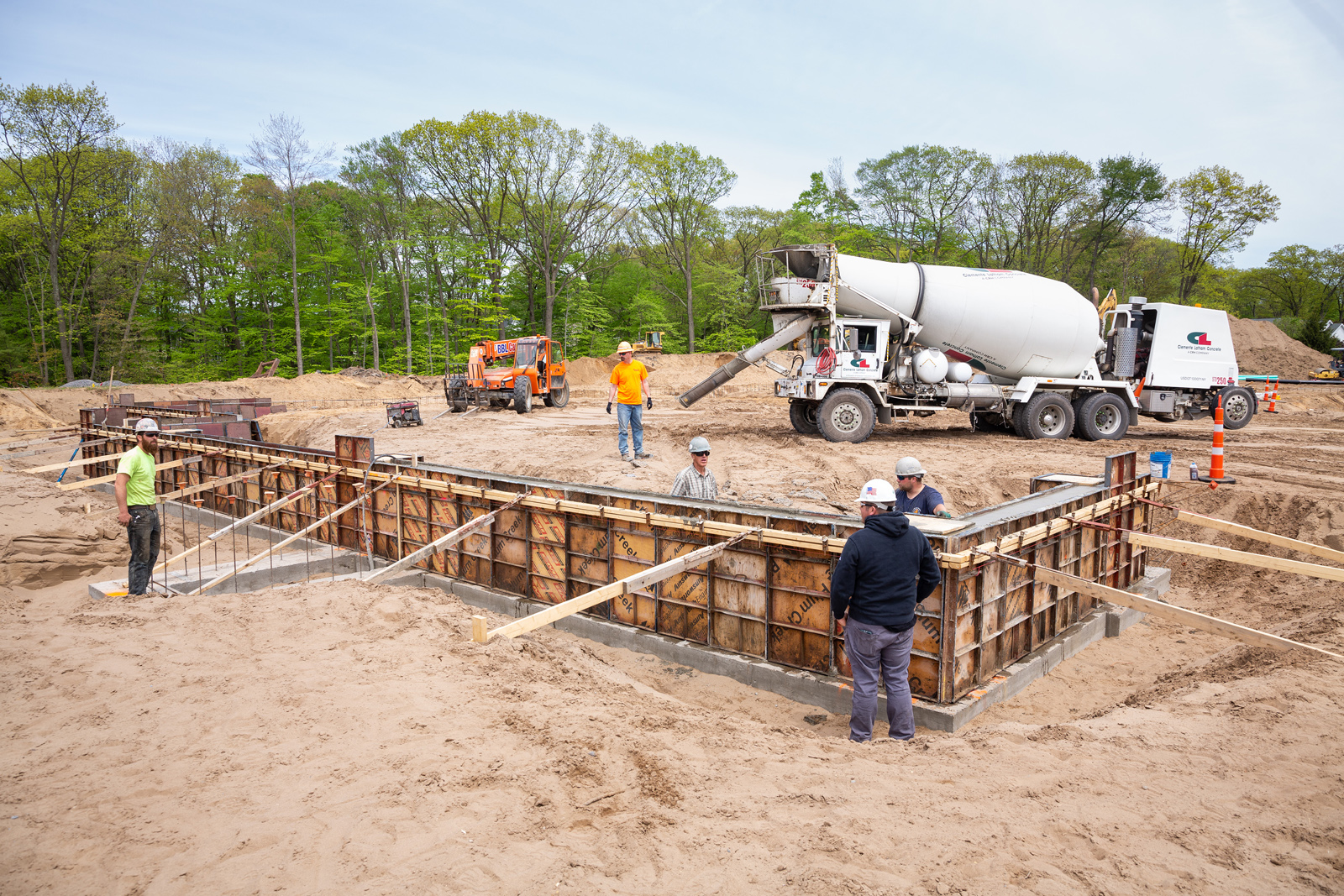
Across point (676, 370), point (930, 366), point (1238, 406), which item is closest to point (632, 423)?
point (930, 366)

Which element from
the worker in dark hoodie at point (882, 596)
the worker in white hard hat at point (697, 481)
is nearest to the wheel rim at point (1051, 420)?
the worker in white hard hat at point (697, 481)

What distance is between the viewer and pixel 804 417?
16.3 metres

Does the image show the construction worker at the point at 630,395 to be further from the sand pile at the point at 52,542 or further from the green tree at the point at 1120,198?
the green tree at the point at 1120,198

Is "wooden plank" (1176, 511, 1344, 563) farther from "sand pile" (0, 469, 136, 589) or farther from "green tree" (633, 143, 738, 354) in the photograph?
"green tree" (633, 143, 738, 354)

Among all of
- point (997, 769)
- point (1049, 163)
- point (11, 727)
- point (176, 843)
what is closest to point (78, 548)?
point (11, 727)

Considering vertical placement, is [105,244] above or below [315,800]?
above

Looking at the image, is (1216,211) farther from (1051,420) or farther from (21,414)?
(21,414)

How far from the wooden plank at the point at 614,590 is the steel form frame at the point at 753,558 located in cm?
36

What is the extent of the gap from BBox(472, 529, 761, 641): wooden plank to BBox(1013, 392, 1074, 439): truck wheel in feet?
40.1

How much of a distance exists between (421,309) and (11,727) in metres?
38.7

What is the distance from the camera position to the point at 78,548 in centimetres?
1051

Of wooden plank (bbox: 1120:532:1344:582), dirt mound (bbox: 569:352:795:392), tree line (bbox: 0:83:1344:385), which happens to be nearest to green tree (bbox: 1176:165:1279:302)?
tree line (bbox: 0:83:1344:385)

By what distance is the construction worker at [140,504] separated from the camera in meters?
7.87

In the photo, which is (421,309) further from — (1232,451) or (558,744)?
(558,744)
